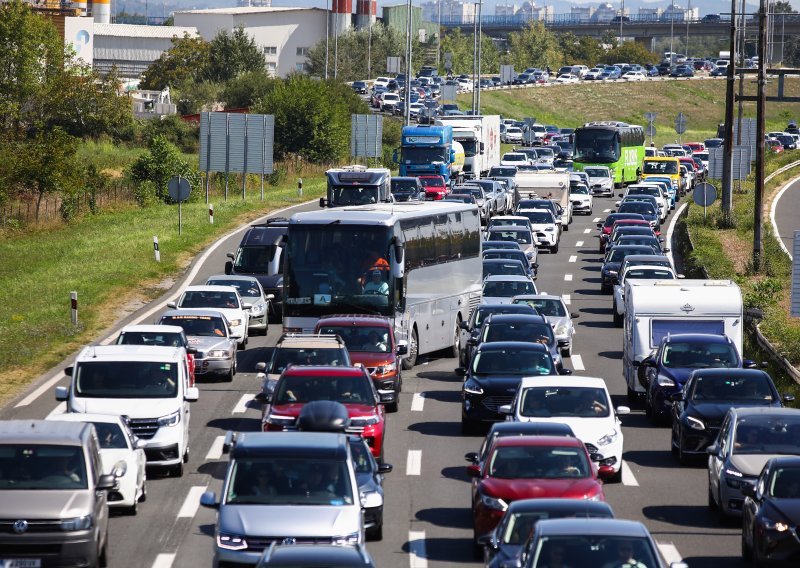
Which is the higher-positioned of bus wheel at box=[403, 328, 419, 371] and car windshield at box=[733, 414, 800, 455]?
car windshield at box=[733, 414, 800, 455]

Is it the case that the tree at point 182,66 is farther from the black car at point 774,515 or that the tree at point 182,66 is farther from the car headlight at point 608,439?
the black car at point 774,515

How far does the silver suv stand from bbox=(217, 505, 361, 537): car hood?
158cm

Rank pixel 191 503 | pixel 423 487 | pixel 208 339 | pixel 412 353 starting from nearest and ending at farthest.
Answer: pixel 191 503, pixel 423 487, pixel 208 339, pixel 412 353

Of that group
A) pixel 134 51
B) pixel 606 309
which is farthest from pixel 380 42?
pixel 606 309

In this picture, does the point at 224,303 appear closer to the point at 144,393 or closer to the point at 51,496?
the point at 144,393

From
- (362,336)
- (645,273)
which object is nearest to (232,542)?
(362,336)

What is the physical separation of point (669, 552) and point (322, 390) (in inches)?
264

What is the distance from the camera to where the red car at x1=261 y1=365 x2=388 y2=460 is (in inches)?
873

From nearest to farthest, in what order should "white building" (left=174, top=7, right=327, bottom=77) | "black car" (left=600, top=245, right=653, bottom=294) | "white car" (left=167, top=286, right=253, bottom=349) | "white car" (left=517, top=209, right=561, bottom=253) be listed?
"white car" (left=167, top=286, right=253, bottom=349)
"black car" (left=600, top=245, right=653, bottom=294)
"white car" (left=517, top=209, right=561, bottom=253)
"white building" (left=174, top=7, right=327, bottom=77)

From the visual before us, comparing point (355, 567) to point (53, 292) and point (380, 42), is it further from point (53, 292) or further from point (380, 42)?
point (380, 42)

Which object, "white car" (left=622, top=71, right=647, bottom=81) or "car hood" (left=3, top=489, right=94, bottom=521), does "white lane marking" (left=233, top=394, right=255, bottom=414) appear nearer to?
"car hood" (left=3, top=489, right=94, bottom=521)

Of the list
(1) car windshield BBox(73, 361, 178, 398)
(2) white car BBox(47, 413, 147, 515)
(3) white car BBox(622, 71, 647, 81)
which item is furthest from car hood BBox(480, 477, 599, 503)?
(3) white car BBox(622, 71, 647, 81)

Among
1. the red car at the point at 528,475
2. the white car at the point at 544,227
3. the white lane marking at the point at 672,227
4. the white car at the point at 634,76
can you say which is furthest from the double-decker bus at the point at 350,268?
the white car at the point at 634,76

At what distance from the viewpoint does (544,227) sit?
5784cm
